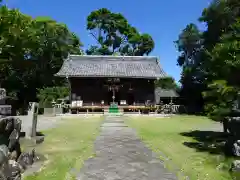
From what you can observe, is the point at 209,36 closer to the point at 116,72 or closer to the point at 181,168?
the point at 116,72

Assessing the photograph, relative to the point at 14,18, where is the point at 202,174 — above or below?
below

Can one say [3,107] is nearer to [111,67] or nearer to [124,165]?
[124,165]

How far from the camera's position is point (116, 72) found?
32.2m

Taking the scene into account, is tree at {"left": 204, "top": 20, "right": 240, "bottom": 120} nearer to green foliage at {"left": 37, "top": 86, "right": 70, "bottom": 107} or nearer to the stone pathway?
the stone pathway

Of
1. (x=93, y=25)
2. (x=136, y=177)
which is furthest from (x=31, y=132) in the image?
(x=93, y=25)

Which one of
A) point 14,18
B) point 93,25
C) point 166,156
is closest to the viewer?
point 166,156

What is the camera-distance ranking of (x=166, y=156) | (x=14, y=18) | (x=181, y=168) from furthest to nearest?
(x=14, y=18) → (x=166, y=156) → (x=181, y=168)

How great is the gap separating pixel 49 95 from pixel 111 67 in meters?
8.32

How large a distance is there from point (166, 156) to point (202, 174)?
1859 millimetres

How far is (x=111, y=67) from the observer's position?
34188 mm

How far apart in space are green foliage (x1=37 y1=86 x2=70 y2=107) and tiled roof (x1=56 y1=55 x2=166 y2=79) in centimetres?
411

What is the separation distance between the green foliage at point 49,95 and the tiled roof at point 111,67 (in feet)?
13.5

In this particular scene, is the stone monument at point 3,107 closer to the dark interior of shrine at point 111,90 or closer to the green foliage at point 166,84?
the dark interior of shrine at point 111,90

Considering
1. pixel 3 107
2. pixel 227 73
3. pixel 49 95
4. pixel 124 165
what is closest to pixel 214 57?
pixel 227 73
